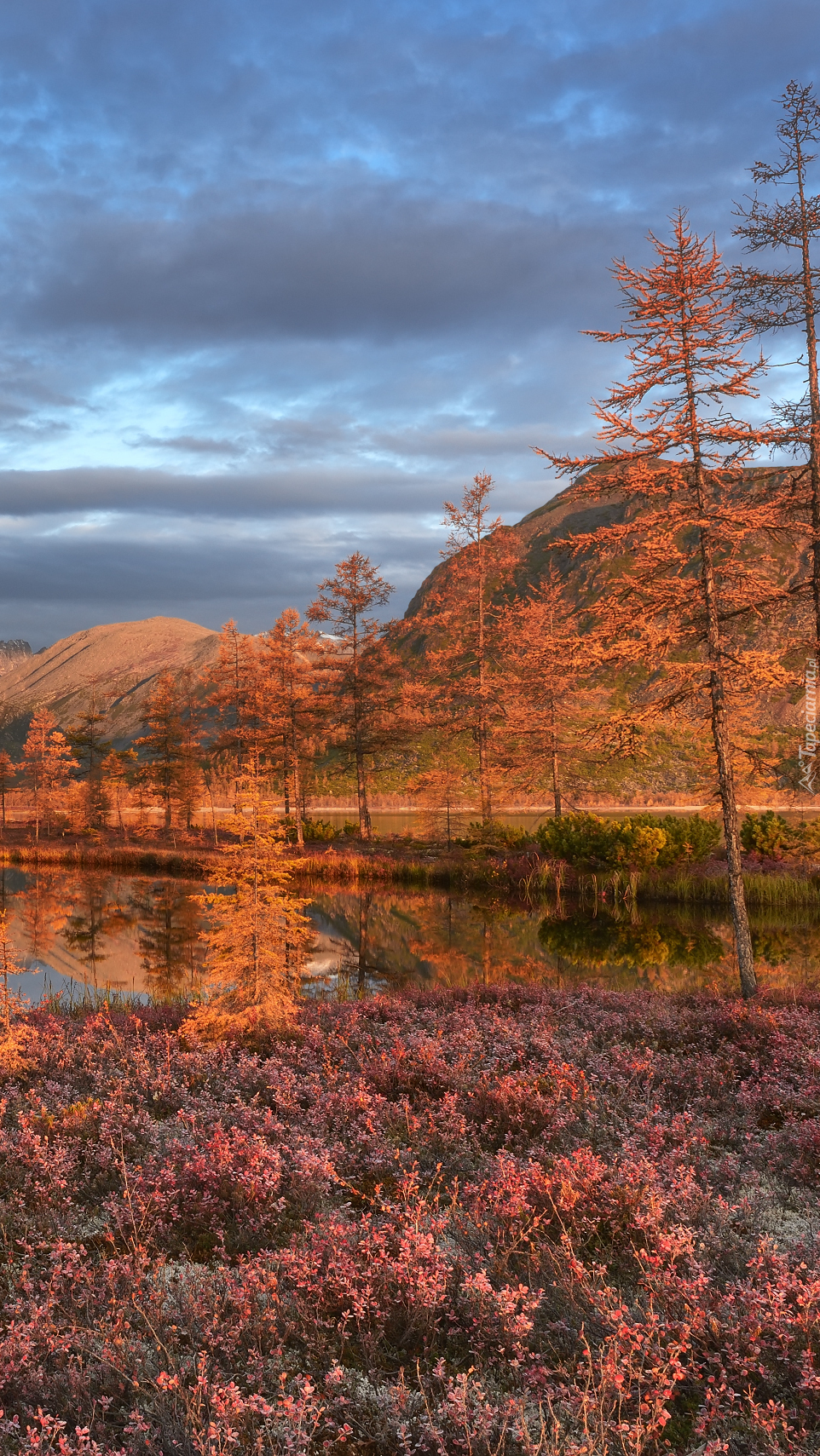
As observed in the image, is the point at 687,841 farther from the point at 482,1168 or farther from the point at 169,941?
the point at 482,1168

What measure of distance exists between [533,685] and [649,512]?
2132cm

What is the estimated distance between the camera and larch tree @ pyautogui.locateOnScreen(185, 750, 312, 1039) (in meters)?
10.2

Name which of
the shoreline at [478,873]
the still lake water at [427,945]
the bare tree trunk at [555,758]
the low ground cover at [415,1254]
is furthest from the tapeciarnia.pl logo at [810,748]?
the bare tree trunk at [555,758]

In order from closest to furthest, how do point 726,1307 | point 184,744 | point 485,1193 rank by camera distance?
point 726,1307
point 485,1193
point 184,744

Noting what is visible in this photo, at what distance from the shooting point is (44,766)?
61.8 meters

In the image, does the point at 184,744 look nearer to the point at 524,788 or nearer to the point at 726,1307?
the point at 524,788

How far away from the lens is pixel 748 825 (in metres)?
30.1

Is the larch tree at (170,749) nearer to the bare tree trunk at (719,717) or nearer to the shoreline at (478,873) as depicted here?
the shoreline at (478,873)

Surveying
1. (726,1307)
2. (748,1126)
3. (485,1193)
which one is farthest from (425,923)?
(726,1307)

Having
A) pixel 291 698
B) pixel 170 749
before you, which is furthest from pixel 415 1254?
pixel 170 749

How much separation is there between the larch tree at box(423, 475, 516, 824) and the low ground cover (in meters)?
26.9

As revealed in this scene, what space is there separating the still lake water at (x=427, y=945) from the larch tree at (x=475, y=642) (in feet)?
26.1

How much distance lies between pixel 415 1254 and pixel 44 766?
64.1m

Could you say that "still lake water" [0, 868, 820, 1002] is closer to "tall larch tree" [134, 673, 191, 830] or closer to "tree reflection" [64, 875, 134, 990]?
"tree reflection" [64, 875, 134, 990]
